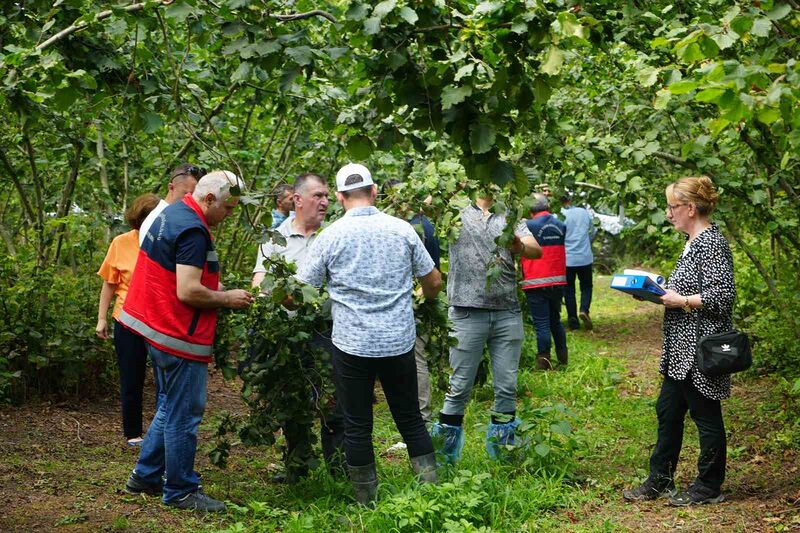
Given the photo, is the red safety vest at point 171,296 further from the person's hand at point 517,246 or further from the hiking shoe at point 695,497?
the hiking shoe at point 695,497

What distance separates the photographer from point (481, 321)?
5.94 m

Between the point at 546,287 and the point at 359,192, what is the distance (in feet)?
17.3

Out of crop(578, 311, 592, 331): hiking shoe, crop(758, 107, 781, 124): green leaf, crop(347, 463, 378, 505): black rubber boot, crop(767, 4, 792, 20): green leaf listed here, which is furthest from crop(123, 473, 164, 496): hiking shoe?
crop(578, 311, 592, 331): hiking shoe

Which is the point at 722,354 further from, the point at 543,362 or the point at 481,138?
the point at 543,362

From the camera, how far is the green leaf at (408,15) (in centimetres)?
349

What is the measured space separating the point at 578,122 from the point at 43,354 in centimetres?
487

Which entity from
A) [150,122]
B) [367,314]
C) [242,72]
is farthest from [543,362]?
[242,72]

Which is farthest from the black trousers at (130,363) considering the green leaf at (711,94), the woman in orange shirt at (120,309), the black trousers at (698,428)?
the green leaf at (711,94)

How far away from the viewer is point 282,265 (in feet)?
15.8

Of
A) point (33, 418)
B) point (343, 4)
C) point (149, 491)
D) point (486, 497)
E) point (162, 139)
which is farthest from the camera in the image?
point (162, 139)

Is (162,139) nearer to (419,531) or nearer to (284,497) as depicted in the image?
(284,497)

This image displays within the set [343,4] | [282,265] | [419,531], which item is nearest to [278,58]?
[343,4]

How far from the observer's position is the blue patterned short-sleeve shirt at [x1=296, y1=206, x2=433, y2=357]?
4777 millimetres

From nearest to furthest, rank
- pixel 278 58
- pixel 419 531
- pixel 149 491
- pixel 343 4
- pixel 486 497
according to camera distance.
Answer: pixel 343 4, pixel 278 58, pixel 419 531, pixel 486 497, pixel 149 491
